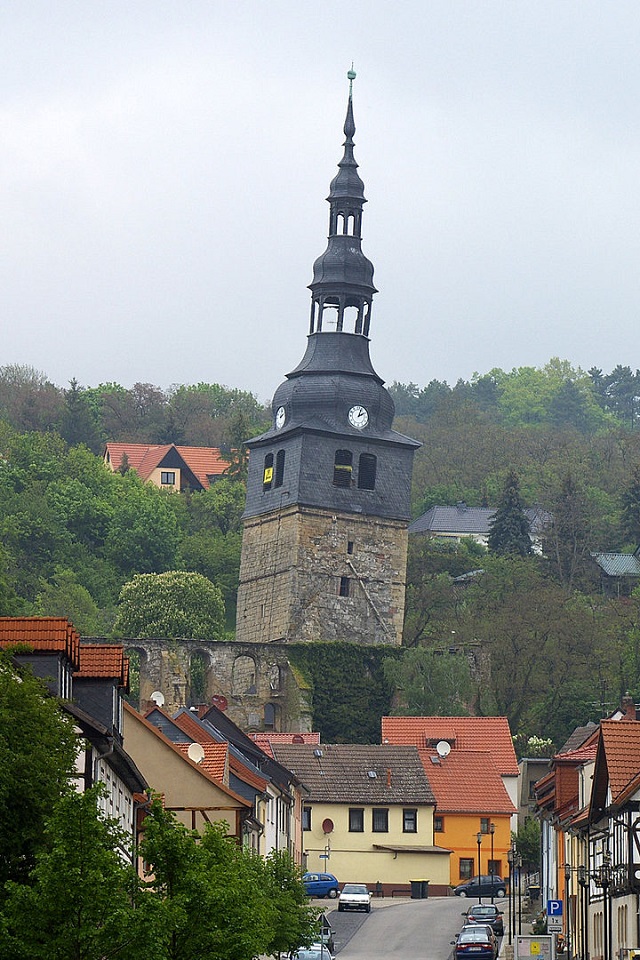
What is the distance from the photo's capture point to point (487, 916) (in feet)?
187

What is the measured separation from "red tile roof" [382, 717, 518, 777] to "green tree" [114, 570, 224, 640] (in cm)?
2990

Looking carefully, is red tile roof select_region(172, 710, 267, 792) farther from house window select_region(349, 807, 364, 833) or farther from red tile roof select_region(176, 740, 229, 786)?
house window select_region(349, 807, 364, 833)

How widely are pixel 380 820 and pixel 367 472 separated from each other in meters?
33.2

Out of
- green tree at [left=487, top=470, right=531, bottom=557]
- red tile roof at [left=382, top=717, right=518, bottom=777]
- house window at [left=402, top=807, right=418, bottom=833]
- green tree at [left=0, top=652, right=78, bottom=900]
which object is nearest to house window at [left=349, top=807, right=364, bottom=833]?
house window at [left=402, top=807, right=418, bottom=833]

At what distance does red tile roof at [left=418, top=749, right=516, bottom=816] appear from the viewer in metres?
82.1

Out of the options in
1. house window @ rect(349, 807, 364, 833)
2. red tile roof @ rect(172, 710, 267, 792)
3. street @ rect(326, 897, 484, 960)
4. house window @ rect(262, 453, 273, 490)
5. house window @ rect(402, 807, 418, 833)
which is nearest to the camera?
street @ rect(326, 897, 484, 960)

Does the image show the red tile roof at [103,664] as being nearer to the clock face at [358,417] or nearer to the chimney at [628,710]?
the chimney at [628,710]

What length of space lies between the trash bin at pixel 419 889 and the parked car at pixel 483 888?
224cm

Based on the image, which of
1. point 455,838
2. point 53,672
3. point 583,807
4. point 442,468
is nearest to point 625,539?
point 442,468

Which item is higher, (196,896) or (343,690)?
(343,690)

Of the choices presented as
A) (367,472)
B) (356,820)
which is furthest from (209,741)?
(367,472)

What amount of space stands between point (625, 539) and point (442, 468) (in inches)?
917

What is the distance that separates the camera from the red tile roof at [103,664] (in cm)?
3641

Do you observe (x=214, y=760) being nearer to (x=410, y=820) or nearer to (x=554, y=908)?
(x=554, y=908)
